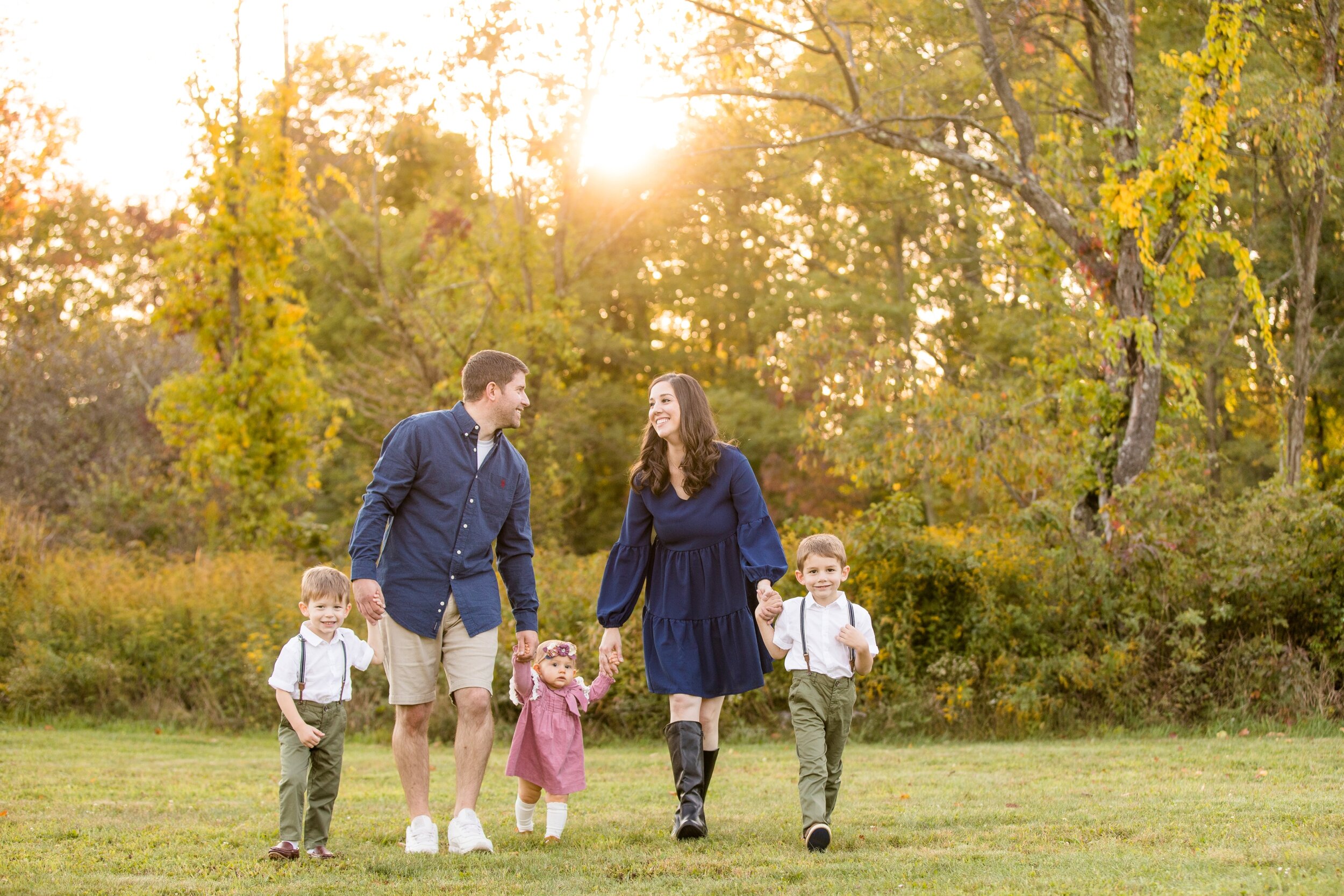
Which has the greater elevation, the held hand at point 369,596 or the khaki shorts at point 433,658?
the held hand at point 369,596

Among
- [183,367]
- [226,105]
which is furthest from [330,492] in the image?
[226,105]

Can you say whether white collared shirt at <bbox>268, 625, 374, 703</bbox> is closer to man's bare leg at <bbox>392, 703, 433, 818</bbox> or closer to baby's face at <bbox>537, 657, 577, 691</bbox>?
man's bare leg at <bbox>392, 703, 433, 818</bbox>

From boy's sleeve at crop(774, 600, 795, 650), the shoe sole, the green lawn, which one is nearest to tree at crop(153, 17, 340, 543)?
the green lawn

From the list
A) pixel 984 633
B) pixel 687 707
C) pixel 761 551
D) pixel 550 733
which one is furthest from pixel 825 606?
pixel 984 633

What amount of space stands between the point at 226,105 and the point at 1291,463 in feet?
43.8

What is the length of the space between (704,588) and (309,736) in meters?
1.78

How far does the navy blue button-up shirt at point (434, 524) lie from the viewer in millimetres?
5234

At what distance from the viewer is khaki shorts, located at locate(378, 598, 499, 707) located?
5.25 m

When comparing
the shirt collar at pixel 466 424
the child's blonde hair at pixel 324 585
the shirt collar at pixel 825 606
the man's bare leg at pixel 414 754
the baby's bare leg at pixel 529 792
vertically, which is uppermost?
the shirt collar at pixel 466 424

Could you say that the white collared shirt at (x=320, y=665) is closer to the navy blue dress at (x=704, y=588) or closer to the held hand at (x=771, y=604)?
the navy blue dress at (x=704, y=588)

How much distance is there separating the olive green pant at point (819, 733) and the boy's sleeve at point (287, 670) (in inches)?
78.8

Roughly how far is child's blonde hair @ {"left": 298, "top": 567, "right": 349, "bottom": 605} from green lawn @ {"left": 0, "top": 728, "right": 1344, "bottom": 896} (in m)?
1.03

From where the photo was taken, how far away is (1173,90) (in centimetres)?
1465

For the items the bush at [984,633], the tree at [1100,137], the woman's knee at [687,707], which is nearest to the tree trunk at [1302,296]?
the tree at [1100,137]
